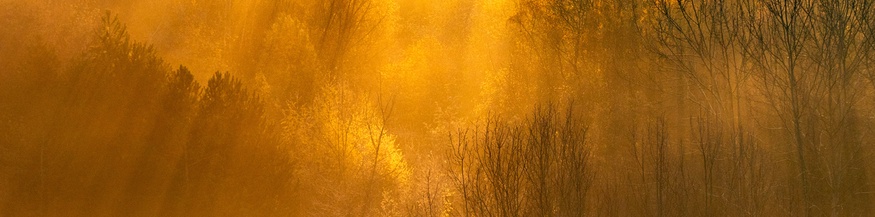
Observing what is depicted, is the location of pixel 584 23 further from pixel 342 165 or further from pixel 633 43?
pixel 342 165

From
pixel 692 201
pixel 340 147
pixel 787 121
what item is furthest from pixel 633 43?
pixel 340 147

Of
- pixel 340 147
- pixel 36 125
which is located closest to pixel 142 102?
pixel 36 125

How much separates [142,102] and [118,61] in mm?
1346

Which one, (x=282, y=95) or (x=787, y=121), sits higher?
(x=282, y=95)

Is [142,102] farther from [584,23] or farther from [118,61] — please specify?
[584,23]

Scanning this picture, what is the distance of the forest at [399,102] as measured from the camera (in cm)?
1469

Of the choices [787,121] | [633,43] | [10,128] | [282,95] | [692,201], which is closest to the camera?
[692,201]

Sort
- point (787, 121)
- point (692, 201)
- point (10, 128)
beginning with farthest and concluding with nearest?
point (10, 128), point (787, 121), point (692, 201)

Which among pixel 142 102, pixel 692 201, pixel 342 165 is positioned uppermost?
pixel 142 102

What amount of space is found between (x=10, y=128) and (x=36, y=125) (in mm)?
652

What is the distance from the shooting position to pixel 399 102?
26.6 metres

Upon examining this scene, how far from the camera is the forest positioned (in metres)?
14.7

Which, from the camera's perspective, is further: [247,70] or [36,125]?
[247,70]

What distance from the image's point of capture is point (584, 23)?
19109mm
